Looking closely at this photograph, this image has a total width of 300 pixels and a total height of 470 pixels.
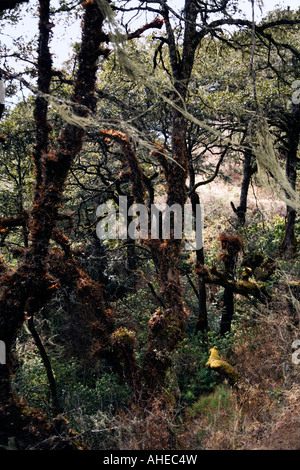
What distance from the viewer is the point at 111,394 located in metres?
6.77

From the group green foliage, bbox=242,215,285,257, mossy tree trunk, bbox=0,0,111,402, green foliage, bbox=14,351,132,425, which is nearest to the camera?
mossy tree trunk, bbox=0,0,111,402

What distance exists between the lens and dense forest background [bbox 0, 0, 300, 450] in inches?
163

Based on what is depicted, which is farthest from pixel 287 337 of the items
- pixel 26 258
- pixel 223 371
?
pixel 26 258

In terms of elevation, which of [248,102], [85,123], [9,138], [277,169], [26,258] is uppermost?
[248,102]

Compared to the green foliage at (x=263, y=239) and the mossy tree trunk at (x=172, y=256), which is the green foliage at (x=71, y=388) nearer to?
the mossy tree trunk at (x=172, y=256)

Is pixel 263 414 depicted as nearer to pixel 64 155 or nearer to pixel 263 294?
pixel 263 294

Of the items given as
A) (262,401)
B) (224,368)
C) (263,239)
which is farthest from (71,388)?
(263,239)

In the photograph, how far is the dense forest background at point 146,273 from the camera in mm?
4137

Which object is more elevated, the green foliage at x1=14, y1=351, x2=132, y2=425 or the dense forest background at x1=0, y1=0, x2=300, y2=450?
the dense forest background at x1=0, y1=0, x2=300, y2=450

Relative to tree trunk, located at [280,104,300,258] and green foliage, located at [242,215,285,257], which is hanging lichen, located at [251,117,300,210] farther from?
green foliage, located at [242,215,285,257]

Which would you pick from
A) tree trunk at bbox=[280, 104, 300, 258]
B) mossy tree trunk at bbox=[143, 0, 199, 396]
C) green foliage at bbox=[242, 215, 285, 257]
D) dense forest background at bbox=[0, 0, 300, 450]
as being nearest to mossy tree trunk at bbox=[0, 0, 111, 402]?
dense forest background at bbox=[0, 0, 300, 450]

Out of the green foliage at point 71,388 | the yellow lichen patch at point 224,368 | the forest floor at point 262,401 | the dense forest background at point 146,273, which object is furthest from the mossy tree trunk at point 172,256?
the forest floor at point 262,401

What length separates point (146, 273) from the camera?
497 inches

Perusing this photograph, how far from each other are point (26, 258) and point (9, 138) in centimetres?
584
